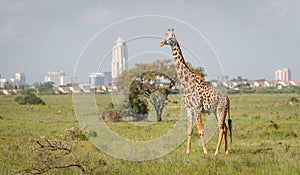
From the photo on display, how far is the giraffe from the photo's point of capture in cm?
1291

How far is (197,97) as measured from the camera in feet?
42.4

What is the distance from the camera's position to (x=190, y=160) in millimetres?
11109

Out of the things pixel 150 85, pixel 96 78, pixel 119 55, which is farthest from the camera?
pixel 150 85

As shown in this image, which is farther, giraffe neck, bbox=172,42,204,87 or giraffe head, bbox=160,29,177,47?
giraffe neck, bbox=172,42,204,87

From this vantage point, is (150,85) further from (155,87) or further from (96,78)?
(96,78)

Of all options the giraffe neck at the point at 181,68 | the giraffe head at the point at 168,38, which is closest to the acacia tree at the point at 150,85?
the giraffe neck at the point at 181,68

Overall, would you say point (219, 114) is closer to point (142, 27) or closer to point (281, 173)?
point (142, 27)

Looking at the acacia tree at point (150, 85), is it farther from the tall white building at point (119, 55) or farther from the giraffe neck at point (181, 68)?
the giraffe neck at point (181, 68)

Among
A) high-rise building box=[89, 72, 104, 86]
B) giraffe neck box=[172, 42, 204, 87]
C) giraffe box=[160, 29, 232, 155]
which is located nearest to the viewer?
giraffe box=[160, 29, 232, 155]

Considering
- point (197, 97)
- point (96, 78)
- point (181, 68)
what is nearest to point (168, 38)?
point (181, 68)

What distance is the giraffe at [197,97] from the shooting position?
1291 centimetres

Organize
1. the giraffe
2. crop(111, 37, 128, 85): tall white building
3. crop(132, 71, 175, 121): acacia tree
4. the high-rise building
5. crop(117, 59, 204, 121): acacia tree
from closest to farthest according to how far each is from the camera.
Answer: the giraffe < the high-rise building < crop(111, 37, 128, 85): tall white building < crop(117, 59, 204, 121): acacia tree < crop(132, 71, 175, 121): acacia tree

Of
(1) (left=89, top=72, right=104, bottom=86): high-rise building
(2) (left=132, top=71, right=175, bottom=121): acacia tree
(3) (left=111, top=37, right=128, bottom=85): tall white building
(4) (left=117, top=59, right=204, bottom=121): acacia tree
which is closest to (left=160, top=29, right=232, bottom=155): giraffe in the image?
(3) (left=111, top=37, right=128, bottom=85): tall white building

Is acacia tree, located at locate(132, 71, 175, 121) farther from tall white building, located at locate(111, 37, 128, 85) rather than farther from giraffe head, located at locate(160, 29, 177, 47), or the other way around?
giraffe head, located at locate(160, 29, 177, 47)
